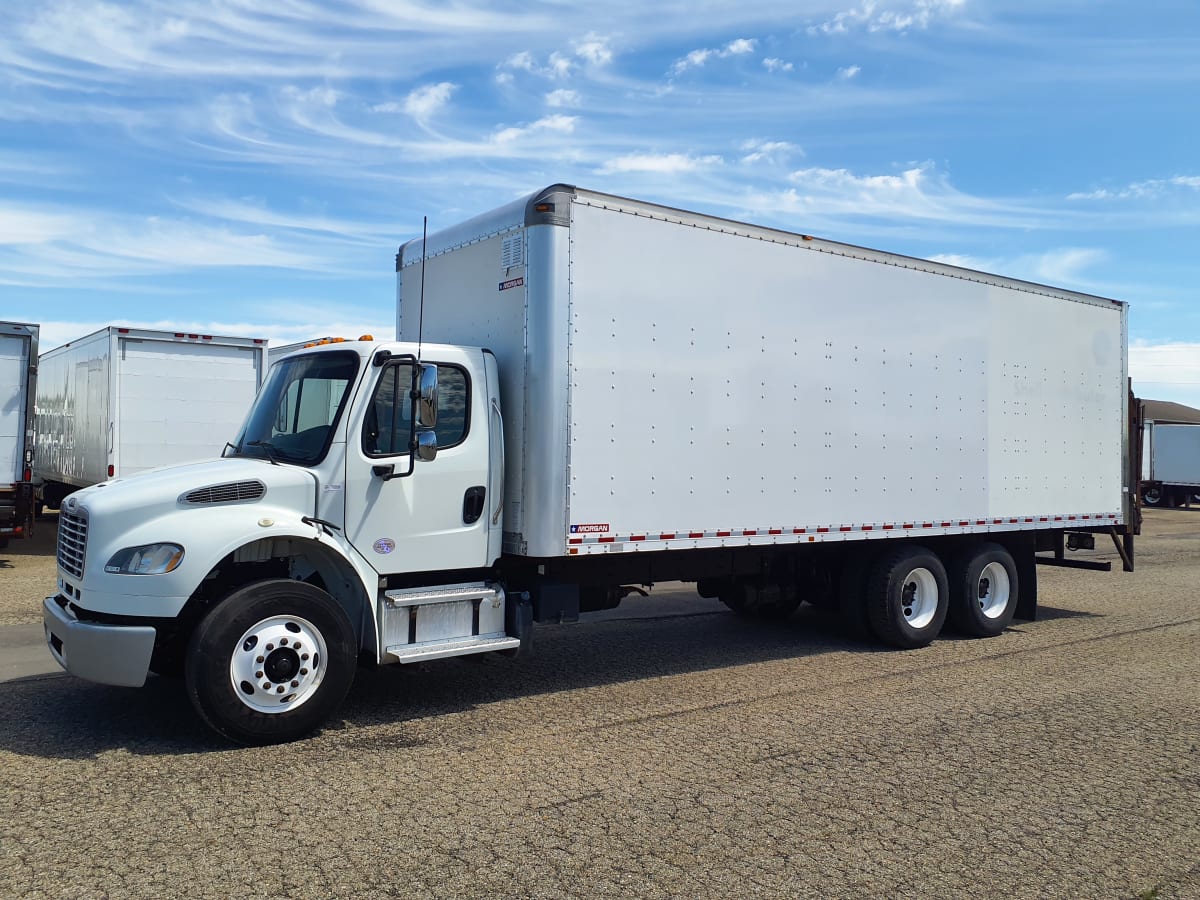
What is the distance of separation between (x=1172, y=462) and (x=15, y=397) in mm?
38046

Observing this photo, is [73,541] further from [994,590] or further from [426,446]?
[994,590]

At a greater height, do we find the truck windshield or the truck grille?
the truck windshield

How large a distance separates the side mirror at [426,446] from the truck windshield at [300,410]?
561 mm

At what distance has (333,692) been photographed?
6.43 m

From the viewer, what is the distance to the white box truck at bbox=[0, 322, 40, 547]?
14.2 meters

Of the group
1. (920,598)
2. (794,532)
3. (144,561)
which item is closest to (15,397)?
(144,561)

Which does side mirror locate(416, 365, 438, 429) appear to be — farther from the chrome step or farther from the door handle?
the chrome step

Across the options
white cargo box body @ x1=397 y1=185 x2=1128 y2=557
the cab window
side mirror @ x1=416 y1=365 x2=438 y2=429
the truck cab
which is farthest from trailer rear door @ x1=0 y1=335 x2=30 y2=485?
side mirror @ x1=416 y1=365 x2=438 y2=429

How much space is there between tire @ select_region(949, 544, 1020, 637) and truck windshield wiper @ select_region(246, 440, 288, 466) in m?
6.76

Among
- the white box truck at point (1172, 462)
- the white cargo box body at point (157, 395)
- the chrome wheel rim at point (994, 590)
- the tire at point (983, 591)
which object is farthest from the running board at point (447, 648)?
the white box truck at point (1172, 462)

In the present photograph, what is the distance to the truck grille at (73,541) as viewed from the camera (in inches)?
245

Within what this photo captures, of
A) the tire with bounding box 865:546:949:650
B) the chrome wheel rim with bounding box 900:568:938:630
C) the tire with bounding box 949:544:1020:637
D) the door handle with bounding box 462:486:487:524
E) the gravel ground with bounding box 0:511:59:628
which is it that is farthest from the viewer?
the gravel ground with bounding box 0:511:59:628

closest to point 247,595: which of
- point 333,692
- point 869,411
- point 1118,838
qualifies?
point 333,692

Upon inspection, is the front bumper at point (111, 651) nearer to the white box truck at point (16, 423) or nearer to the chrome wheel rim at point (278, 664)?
the chrome wheel rim at point (278, 664)
